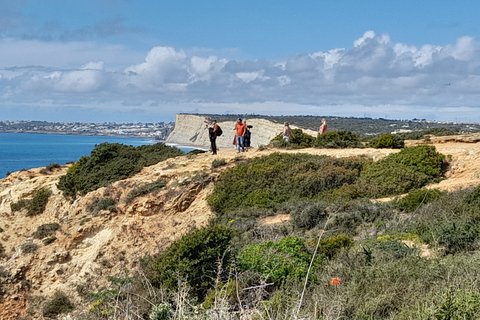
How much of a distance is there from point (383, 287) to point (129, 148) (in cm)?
2014

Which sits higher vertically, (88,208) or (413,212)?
(413,212)

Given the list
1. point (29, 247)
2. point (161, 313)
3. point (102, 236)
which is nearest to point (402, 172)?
point (102, 236)

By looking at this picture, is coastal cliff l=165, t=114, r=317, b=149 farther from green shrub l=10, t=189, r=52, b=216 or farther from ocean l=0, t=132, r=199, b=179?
green shrub l=10, t=189, r=52, b=216

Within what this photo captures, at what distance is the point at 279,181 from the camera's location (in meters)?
15.9

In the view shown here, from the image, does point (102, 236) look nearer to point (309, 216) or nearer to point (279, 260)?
point (309, 216)

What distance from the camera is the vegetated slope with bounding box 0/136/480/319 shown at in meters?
12.6

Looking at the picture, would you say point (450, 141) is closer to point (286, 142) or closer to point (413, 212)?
point (286, 142)

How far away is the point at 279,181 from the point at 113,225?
19.0 feet

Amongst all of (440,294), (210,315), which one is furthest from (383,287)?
(210,315)

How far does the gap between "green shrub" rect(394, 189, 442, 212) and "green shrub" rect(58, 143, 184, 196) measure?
1245 centimetres

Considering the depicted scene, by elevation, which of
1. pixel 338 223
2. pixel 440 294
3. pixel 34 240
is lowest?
pixel 34 240

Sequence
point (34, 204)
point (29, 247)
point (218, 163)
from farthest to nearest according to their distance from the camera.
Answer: point (34, 204)
point (218, 163)
point (29, 247)

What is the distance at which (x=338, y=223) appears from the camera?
10.8 metres

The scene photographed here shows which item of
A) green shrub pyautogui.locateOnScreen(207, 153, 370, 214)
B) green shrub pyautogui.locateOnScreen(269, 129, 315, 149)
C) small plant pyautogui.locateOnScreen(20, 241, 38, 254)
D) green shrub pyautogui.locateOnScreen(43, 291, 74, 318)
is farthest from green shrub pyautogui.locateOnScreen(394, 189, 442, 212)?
small plant pyautogui.locateOnScreen(20, 241, 38, 254)
